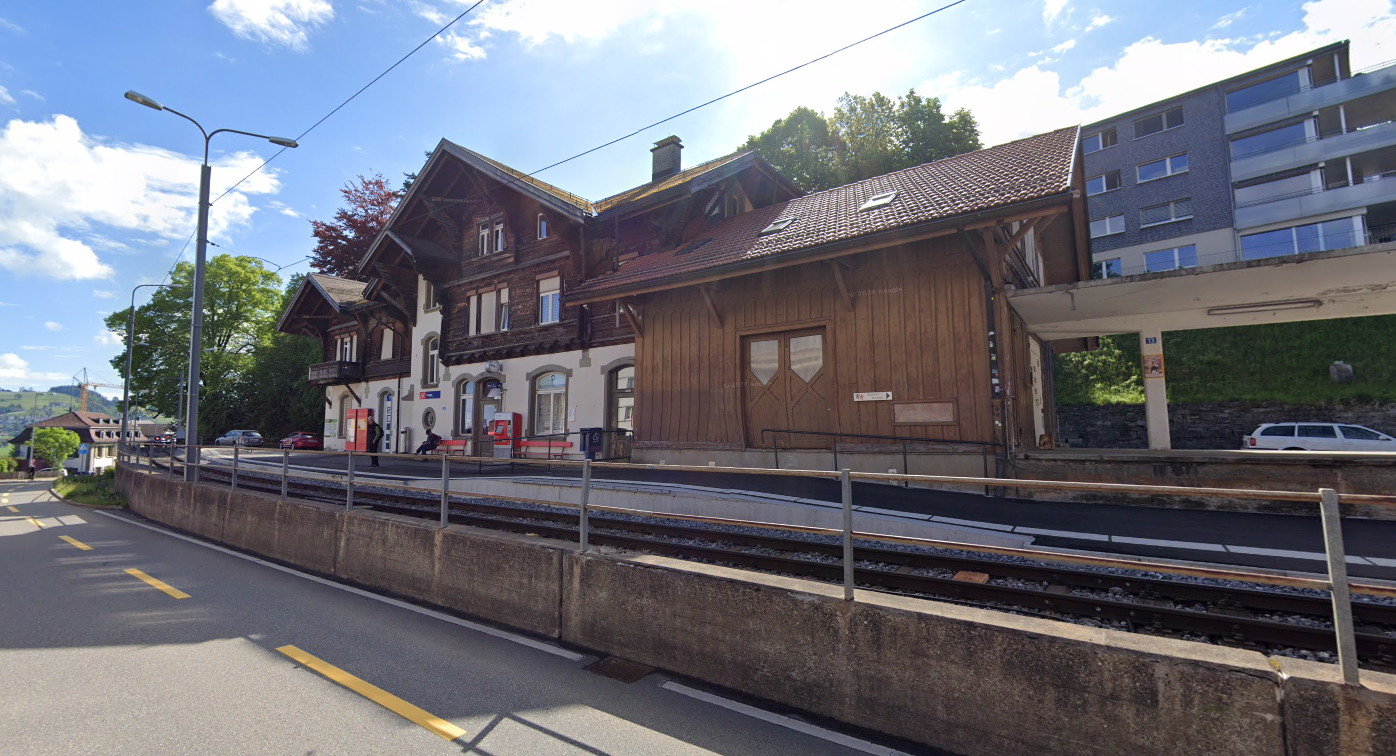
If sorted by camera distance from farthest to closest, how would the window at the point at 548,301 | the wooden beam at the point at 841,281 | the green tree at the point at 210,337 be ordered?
the green tree at the point at 210,337 → the window at the point at 548,301 → the wooden beam at the point at 841,281

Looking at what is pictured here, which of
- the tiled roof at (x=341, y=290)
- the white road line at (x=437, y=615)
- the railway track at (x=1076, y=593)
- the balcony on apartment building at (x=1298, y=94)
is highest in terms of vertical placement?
the balcony on apartment building at (x=1298, y=94)

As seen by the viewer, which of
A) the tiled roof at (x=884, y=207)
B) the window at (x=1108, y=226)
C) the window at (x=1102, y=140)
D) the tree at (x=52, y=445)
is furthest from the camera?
the tree at (x=52, y=445)

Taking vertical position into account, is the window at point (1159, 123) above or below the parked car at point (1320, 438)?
above

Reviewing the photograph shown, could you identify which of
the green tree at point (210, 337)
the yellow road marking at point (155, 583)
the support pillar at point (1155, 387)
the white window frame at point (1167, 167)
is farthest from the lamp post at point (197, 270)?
the white window frame at point (1167, 167)

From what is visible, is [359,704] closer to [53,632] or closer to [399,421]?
[53,632]

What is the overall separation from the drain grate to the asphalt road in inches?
3.4

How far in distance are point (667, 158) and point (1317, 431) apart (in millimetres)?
22772

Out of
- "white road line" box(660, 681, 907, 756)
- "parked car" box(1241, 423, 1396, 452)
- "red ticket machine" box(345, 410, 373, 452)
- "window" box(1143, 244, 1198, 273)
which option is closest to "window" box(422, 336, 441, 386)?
"red ticket machine" box(345, 410, 373, 452)

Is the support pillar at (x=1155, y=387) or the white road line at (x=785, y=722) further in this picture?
the support pillar at (x=1155, y=387)

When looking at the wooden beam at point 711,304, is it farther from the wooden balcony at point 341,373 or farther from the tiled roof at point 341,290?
the tiled roof at point 341,290

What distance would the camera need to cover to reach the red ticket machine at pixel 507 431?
19.5 m

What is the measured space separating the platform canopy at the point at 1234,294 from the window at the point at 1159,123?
2647 cm

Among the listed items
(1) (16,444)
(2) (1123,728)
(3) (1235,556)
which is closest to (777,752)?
(2) (1123,728)

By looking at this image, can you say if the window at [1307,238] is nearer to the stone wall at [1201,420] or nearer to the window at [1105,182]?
the window at [1105,182]
